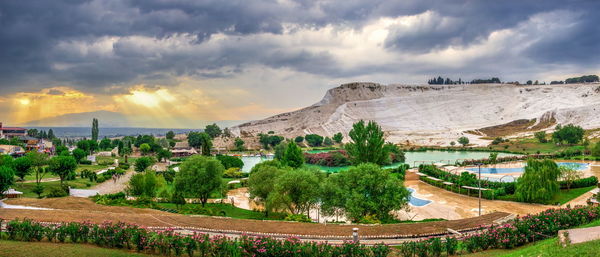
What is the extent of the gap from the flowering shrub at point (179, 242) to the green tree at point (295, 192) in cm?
1078

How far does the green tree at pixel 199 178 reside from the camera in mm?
28594

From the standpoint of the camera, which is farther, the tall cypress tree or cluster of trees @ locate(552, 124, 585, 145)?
the tall cypress tree

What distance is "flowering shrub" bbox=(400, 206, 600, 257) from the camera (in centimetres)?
1362

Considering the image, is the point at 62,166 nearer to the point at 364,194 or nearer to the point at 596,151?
the point at 364,194

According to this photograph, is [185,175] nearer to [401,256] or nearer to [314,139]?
[401,256]

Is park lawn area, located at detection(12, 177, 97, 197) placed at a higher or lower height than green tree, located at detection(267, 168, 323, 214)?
lower

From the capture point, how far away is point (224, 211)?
88.6ft

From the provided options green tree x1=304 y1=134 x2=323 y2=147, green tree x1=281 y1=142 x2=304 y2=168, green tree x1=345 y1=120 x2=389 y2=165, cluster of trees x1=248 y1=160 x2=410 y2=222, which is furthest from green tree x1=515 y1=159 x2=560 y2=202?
green tree x1=304 y1=134 x2=323 y2=147

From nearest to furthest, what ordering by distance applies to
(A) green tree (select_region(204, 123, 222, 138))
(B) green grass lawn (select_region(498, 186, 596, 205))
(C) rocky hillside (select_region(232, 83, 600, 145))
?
(B) green grass lawn (select_region(498, 186, 596, 205)) < (C) rocky hillside (select_region(232, 83, 600, 145)) < (A) green tree (select_region(204, 123, 222, 138))

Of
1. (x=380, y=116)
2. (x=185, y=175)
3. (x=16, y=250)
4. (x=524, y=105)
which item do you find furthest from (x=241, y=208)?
(x=524, y=105)

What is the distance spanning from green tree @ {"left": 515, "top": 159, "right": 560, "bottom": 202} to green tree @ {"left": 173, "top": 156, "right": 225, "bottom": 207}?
22.2m

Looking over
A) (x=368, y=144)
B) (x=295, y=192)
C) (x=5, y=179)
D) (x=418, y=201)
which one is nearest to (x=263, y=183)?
(x=295, y=192)

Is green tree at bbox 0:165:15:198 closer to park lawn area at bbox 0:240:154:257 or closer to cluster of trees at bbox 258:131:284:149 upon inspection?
park lawn area at bbox 0:240:154:257

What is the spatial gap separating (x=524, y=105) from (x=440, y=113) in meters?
24.5
